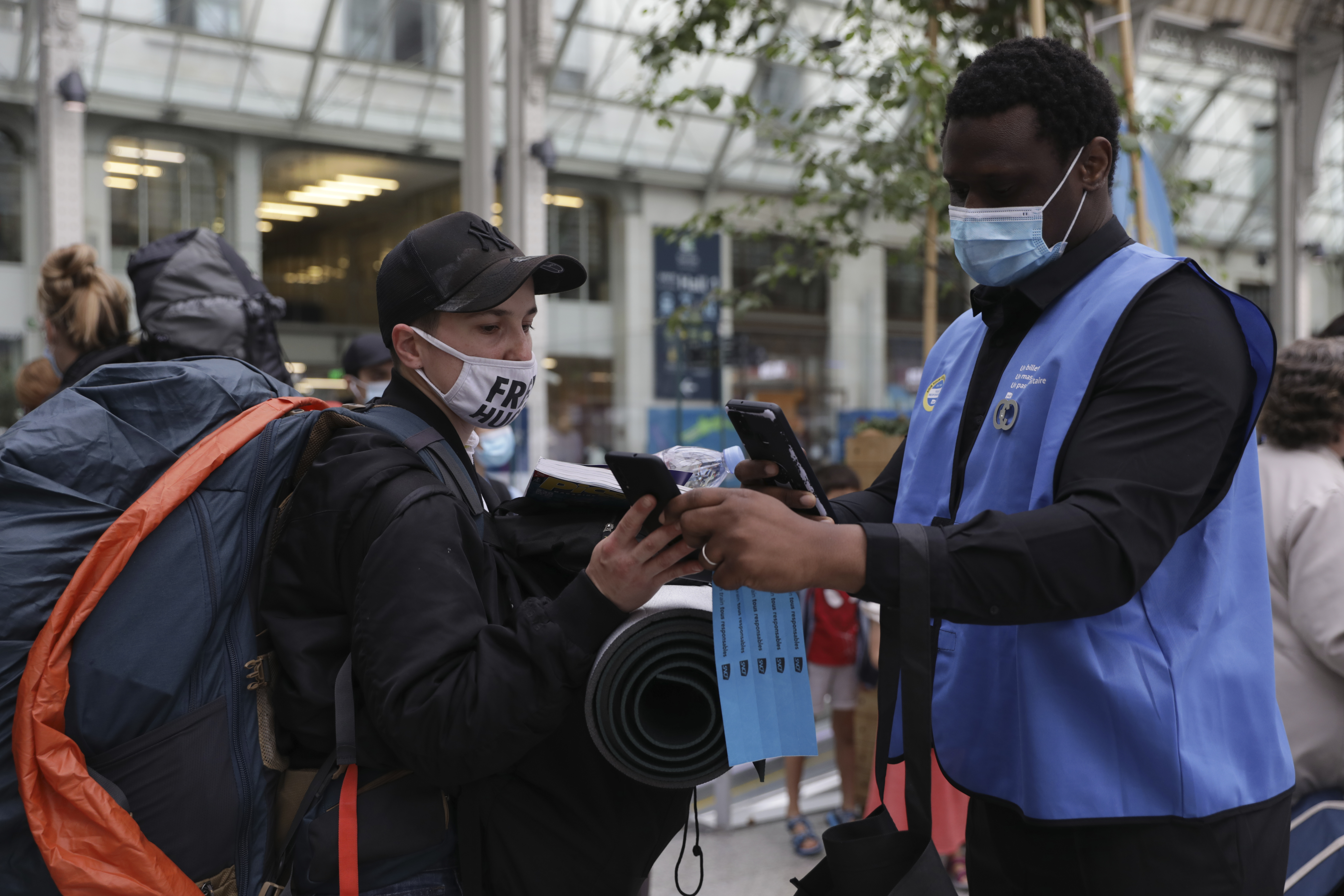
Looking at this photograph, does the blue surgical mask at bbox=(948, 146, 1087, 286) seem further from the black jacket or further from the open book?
the black jacket

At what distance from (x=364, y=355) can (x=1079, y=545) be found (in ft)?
13.8

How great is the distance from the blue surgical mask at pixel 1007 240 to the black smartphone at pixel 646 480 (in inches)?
23.1

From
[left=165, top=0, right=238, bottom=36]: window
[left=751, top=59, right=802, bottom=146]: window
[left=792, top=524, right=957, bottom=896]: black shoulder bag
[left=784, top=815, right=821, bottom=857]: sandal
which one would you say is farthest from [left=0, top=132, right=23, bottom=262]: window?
[left=792, top=524, right=957, bottom=896]: black shoulder bag

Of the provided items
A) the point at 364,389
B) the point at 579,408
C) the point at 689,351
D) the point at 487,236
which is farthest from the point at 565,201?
the point at 487,236

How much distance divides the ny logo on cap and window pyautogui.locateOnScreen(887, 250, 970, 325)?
2.57 ft

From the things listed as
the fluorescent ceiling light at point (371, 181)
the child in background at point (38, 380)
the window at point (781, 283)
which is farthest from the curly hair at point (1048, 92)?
the fluorescent ceiling light at point (371, 181)

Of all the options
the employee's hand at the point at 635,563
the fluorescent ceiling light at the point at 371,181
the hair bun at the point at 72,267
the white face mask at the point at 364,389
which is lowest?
the employee's hand at the point at 635,563

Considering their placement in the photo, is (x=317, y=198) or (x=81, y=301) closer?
(x=81, y=301)

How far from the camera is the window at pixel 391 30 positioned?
15734 millimetres

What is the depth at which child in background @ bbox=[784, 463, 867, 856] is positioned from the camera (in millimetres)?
A: 4871

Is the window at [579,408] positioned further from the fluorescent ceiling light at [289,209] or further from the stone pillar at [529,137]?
the fluorescent ceiling light at [289,209]

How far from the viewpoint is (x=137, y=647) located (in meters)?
1.44

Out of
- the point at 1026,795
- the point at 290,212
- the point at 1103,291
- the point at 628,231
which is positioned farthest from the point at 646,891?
the point at 290,212

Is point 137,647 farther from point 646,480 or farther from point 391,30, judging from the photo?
point 391,30
